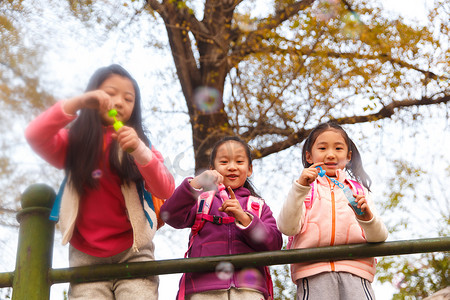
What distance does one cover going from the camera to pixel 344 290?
2.05 meters

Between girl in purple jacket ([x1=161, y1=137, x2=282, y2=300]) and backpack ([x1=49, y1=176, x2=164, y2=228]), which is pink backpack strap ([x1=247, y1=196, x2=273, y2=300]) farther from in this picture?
backpack ([x1=49, y1=176, x2=164, y2=228])

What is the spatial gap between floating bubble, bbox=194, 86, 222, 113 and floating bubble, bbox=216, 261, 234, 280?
462 centimetres

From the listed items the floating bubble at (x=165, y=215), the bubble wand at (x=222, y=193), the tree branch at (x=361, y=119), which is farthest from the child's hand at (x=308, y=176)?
the tree branch at (x=361, y=119)

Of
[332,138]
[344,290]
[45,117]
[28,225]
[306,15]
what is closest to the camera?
[45,117]

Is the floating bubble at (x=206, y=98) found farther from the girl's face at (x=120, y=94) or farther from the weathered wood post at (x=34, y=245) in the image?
the weathered wood post at (x=34, y=245)

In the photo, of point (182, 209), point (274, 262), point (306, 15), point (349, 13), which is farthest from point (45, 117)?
point (349, 13)

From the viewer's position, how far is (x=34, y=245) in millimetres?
1866

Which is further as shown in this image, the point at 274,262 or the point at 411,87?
the point at 411,87

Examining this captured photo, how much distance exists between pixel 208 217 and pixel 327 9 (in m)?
5.23

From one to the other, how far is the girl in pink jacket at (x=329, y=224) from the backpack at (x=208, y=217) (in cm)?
12

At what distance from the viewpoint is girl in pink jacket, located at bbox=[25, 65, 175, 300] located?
186 centimetres

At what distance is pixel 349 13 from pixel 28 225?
606cm

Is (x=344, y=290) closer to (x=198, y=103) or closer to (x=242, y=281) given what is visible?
(x=242, y=281)

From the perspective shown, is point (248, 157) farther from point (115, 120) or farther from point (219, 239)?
point (115, 120)
